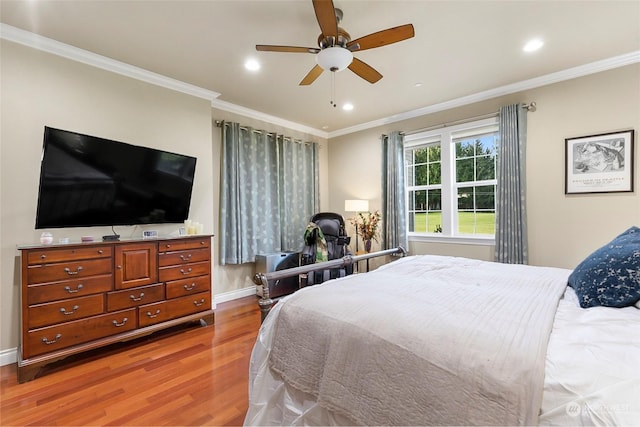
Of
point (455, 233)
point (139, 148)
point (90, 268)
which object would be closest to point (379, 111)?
point (455, 233)

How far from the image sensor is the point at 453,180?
13.4ft

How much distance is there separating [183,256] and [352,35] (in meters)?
2.68

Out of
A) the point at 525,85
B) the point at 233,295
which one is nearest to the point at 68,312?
the point at 233,295

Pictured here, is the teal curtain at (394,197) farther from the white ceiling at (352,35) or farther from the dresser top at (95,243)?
→ the dresser top at (95,243)

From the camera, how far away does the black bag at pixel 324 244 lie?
396cm

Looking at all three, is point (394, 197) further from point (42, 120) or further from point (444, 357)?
point (42, 120)

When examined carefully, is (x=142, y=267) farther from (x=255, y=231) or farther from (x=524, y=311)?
(x=524, y=311)

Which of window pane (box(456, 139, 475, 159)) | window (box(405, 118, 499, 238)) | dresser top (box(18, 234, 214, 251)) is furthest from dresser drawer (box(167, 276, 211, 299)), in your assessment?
window pane (box(456, 139, 475, 159))

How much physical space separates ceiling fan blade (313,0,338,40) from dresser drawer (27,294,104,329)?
282 cm

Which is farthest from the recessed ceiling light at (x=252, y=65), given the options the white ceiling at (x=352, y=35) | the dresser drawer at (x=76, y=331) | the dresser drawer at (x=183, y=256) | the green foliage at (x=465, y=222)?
the green foliage at (x=465, y=222)

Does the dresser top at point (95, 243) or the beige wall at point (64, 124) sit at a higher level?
the beige wall at point (64, 124)

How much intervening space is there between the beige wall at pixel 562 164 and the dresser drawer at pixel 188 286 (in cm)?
327

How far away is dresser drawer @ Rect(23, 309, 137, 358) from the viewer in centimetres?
221

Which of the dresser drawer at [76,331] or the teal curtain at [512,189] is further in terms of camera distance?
the teal curtain at [512,189]
